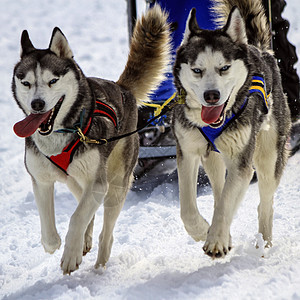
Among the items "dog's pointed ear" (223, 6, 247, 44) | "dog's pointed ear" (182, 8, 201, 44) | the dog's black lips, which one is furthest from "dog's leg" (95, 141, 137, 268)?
"dog's pointed ear" (223, 6, 247, 44)

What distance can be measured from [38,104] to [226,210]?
3.49ft

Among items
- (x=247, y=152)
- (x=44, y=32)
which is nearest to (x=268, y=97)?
(x=247, y=152)

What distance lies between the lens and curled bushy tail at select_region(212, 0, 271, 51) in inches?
118

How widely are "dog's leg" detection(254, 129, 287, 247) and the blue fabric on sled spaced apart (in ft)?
4.65

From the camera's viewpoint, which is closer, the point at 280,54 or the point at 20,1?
the point at 280,54

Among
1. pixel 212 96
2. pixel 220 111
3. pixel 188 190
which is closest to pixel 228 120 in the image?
pixel 220 111

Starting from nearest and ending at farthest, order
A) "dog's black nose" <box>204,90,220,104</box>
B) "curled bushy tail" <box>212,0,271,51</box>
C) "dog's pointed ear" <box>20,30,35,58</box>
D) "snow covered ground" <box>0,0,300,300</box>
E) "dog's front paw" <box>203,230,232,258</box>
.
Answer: "snow covered ground" <box>0,0,300,300</box>, "dog's black nose" <box>204,90,220,104</box>, "dog's front paw" <box>203,230,232,258</box>, "dog's pointed ear" <box>20,30,35,58</box>, "curled bushy tail" <box>212,0,271,51</box>

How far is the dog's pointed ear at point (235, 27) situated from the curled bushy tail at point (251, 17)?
49 cm

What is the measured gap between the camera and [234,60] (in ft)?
8.08

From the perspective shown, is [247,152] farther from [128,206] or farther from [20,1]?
[20,1]

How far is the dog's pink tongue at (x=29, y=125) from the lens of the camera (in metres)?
2.37

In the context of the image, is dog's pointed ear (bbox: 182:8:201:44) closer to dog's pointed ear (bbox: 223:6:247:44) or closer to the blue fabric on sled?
dog's pointed ear (bbox: 223:6:247:44)

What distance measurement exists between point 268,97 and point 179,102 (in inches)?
25.6

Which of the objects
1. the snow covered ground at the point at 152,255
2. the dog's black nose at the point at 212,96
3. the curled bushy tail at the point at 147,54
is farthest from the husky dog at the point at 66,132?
the dog's black nose at the point at 212,96
